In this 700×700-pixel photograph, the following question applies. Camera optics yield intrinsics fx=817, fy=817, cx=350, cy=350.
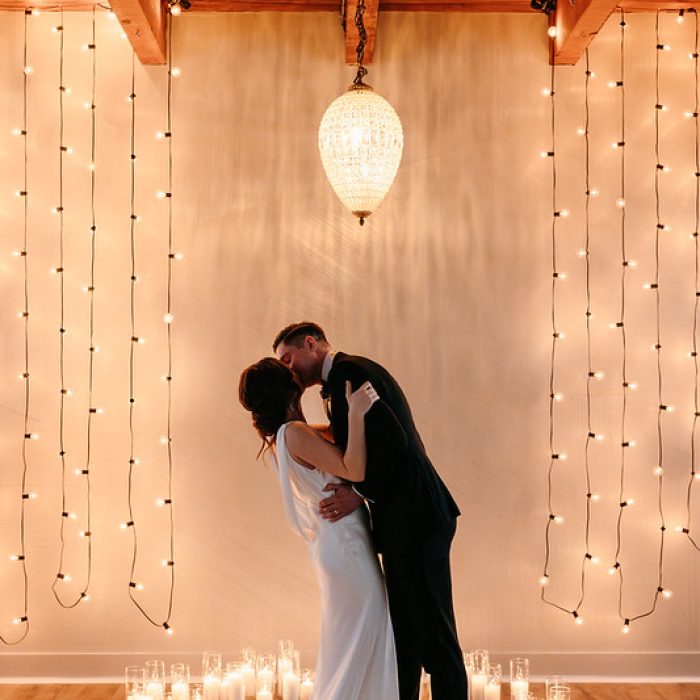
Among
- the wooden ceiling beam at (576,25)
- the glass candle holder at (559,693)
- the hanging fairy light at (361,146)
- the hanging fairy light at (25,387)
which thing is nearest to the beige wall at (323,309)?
the hanging fairy light at (25,387)

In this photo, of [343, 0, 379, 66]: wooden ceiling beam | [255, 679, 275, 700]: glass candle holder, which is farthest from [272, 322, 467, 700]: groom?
[343, 0, 379, 66]: wooden ceiling beam

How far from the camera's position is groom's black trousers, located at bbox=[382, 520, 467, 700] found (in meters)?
2.59

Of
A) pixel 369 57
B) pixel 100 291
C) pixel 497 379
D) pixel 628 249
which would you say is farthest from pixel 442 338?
pixel 100 291

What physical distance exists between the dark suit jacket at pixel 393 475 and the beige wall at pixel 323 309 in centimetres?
101

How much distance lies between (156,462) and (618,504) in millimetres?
2082

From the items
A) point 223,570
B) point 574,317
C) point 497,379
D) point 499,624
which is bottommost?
point 499,624

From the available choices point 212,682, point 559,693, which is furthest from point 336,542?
point 559,693

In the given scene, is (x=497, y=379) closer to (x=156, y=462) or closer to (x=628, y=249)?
(x=628, y=249)

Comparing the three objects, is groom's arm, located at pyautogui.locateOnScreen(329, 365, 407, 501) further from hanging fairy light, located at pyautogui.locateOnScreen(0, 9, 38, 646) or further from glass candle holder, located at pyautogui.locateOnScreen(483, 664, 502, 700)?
hanging fairy light, located at pyautogui.locateOnScreen(0, 9, 38, 646)

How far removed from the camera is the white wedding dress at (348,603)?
99.0 inches

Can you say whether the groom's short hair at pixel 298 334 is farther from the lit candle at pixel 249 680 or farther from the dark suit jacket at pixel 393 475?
the lit candle at pixel 249 680

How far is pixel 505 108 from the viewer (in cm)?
370

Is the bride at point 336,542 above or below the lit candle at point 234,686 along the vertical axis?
above

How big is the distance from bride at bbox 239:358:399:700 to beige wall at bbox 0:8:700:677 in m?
1.09
